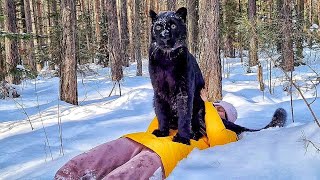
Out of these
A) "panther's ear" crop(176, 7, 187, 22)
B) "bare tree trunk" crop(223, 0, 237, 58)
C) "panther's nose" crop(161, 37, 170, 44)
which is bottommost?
"panther's nose" crop(161, 37, 170, 44)

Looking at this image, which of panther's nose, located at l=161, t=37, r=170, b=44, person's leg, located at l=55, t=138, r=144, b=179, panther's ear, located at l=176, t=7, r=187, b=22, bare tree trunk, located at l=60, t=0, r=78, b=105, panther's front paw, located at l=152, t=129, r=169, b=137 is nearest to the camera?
person's leg, located at l=55, t=138, r=144, b=179

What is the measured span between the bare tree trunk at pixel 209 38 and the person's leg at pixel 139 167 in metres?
4.09

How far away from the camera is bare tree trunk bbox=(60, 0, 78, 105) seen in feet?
28.0

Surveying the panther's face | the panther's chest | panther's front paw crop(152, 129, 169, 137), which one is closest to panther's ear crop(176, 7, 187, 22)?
the panther's face

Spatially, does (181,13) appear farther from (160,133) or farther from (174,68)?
(160,133)

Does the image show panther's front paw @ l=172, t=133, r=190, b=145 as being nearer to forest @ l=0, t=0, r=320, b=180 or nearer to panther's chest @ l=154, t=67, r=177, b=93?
forest @ l=0, t=0, r=320, b=180

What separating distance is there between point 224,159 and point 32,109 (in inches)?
275

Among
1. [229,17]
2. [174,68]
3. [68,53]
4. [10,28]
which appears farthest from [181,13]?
[229,17]

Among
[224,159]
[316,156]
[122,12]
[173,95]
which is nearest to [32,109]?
[173,95]

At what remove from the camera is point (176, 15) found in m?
3.41

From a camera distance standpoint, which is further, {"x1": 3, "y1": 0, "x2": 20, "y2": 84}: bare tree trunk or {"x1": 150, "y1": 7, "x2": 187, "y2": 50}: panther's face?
{"x1": 3, "y1": 0, "x2": 20, "y2": 84}: bare tree trunk

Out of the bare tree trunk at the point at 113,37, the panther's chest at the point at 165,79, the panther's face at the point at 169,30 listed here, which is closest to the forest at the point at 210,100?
the panther's chest at the point at 165,79

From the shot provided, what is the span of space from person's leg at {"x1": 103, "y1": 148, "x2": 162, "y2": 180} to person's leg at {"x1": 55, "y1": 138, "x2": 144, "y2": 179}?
0.59 ft

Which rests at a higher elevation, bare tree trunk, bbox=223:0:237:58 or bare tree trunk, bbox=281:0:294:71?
bare tree trunk, bbox=223:0:237:58
